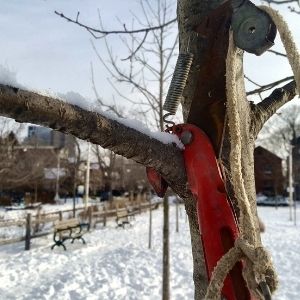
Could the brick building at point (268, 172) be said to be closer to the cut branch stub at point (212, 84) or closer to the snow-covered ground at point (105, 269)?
the snow-covered ground at point (105, 269)

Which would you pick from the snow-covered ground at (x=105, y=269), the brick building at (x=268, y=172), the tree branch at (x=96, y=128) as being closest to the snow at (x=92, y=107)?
the tree branch at (x=96, y=128)

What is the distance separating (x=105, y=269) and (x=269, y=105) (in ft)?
23.5

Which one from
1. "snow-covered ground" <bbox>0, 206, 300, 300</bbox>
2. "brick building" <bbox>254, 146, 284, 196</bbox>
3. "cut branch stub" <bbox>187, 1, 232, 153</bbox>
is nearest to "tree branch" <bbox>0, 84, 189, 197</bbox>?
"cut branch stub" <bbox>187, 1, 232, 153</bbox>

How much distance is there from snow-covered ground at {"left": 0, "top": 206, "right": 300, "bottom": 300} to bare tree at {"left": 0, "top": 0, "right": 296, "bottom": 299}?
5.40 meters

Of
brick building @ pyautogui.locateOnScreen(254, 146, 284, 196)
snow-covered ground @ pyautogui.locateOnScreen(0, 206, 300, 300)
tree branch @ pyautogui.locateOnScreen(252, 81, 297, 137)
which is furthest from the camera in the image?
brick building @ pyautogui.locateOnScreen(254, 146, 284, 196)

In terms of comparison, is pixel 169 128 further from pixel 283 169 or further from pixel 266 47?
pixel 283 169

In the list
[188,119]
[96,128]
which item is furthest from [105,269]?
[96,128]

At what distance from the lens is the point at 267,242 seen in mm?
12234

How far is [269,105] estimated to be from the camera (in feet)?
5.08

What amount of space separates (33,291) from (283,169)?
45065 mm

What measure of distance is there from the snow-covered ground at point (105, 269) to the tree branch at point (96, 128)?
5504 millimetres

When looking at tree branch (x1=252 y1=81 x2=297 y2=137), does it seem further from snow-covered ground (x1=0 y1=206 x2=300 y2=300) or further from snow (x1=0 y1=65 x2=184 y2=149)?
snow-covered ground (x1=0 y1=206 x2=300 y2=300)

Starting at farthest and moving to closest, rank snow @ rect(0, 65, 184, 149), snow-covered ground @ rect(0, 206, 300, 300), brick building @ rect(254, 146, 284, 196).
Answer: brick building @ rect(254, 146, 284, 196), snow-covered ground @ rect(0, 206, 300, 300), snow @ rect(0, 65, 184, 149)

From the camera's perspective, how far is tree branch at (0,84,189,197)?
83 cm
